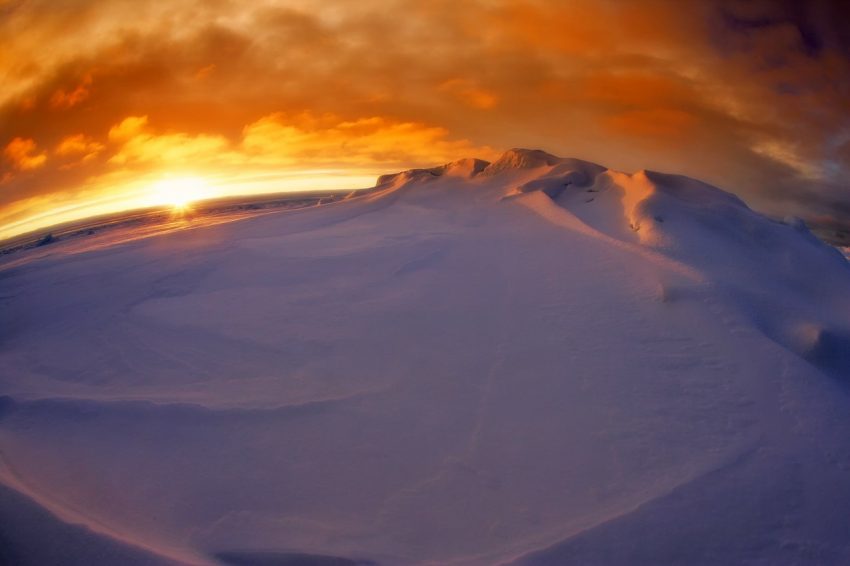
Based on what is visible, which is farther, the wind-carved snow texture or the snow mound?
the snow mound

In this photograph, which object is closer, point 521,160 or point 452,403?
point 452,403

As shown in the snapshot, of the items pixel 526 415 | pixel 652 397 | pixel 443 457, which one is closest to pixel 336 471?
pixel 443 457

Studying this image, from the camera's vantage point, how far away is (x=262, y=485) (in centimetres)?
194

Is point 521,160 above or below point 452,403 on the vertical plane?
above

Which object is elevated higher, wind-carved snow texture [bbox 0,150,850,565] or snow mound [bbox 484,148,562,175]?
snow mound [bbox 484,148,562,175]

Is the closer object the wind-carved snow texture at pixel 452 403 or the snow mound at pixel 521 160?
the wind-carved snow texture at pixel 452 403

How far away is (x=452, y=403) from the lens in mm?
2336

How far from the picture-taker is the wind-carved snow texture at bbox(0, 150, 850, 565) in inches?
66.7

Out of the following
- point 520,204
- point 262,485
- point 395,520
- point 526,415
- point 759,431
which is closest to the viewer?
point 395,520

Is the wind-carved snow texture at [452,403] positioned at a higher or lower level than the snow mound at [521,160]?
lower

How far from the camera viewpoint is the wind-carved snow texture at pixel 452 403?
1695 mm

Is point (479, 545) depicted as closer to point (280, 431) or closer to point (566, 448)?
point (566, 448)

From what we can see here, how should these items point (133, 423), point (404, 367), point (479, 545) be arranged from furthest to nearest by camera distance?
point (404, 367)
point (133, 423)
point (479, 545)

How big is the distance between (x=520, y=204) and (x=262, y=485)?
4.10 meters
